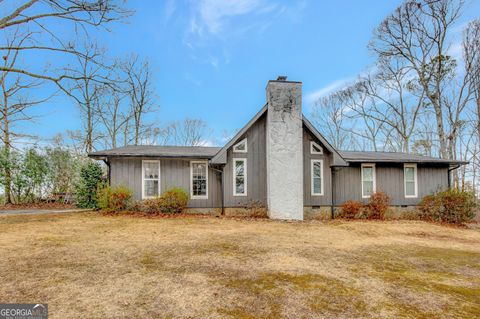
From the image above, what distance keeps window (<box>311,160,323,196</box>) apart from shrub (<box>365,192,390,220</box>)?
2710mm

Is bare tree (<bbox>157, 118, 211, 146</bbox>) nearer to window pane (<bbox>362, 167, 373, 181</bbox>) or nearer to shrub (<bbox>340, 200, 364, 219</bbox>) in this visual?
window pane (<bbox>362, 167, 373, 181</bbox>)

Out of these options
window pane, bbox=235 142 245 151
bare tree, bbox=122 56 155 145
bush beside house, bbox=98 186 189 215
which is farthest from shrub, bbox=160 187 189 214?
bare tree, bbox=122 56 155 145

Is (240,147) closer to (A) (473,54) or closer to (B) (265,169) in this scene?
(B) (265,169)

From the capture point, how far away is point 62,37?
977 cm

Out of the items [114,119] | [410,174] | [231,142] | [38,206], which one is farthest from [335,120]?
[38,206]

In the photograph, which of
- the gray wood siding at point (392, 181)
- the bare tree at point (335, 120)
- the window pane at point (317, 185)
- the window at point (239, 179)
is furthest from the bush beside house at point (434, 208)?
the bare tree at point (335, 120)

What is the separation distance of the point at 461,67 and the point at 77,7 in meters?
25.9

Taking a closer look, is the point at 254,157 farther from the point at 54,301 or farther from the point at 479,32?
the point at 479,32

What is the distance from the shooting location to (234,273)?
16.3 feet

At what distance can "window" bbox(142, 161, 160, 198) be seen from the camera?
13.2 m

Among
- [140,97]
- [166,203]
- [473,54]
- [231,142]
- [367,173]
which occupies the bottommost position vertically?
[166,203]

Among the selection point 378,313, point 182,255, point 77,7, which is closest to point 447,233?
point 378,313

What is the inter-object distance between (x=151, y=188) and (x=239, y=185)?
14.5 feet

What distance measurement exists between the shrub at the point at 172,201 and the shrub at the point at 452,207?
42.0 ft
